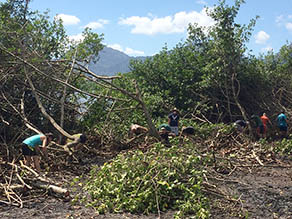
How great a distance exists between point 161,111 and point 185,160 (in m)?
7.79

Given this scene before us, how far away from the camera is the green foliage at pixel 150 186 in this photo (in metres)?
5.65

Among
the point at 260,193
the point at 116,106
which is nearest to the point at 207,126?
the point at 116,106

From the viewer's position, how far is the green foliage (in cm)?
565

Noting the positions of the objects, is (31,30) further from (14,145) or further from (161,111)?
(161,111)

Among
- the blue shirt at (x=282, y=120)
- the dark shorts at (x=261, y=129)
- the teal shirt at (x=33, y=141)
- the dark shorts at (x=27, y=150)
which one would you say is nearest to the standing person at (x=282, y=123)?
the blue shirt at (x=282, y=120)

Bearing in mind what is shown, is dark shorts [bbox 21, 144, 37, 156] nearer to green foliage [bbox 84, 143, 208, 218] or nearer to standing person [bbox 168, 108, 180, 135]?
green foliage [bbox 84, 143, 208, 218]

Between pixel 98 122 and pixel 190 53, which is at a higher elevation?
pixel 190 53

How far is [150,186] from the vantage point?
5875 mm

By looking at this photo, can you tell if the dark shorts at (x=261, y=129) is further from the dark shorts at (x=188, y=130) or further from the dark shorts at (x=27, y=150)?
the dark shorts at (x=27, y=150)

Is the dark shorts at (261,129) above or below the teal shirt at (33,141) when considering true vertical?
above

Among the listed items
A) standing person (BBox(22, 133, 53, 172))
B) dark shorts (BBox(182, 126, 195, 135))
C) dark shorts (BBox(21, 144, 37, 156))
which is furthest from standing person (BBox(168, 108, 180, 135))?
dark shorts (BBox(21, 144, 37, 156))

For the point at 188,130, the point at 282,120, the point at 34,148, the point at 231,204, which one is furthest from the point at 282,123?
the point at 34,148

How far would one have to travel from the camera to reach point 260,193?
6.58m

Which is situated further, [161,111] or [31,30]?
[161,111]
